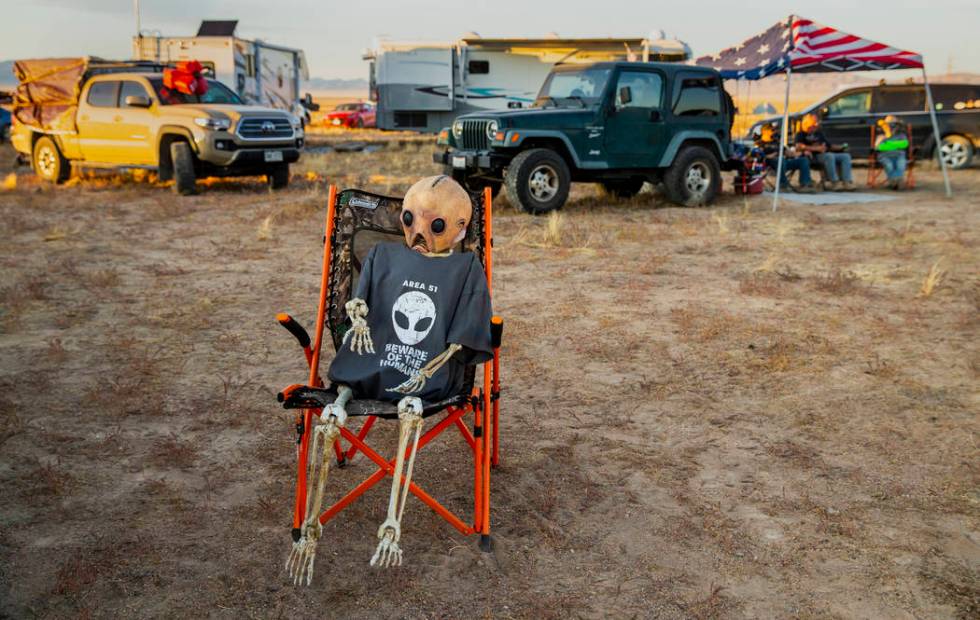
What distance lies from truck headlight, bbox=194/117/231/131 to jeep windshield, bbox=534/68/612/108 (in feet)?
15.2

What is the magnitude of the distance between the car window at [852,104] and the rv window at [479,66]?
31.1 ft

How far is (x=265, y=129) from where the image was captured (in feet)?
42.9

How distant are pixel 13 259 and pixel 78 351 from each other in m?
3.79

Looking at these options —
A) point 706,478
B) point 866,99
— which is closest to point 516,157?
point 706,478

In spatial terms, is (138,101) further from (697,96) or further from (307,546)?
(307,546)

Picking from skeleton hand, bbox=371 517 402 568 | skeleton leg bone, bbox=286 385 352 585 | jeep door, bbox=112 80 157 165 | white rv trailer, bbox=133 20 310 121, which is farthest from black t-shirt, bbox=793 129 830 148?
white rv trailer, bbox=133 20 310 121

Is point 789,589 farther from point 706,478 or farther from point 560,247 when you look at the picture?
point 560,247

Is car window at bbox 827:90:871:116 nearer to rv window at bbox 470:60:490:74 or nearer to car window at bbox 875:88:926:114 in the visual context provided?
car window at bbox 875:88:926:114

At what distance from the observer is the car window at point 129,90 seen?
13313mm

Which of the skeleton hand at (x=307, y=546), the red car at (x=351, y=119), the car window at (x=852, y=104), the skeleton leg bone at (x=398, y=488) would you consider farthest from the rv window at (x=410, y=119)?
the skeleton hand at (x=307, y=546)

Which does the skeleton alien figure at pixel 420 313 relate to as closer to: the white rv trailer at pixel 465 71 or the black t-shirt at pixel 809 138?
the black t-shirt at pixel 809 138

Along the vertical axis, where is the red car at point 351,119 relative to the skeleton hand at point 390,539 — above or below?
above

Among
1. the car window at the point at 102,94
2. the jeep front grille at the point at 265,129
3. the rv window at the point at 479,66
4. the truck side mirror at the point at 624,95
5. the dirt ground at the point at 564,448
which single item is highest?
the rv window at the point at 479,66

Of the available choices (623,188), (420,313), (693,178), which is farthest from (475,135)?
(420,313)
